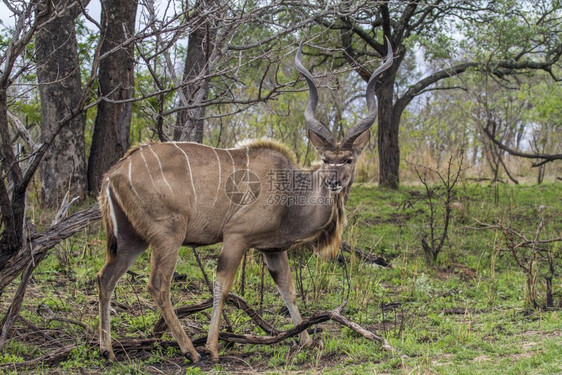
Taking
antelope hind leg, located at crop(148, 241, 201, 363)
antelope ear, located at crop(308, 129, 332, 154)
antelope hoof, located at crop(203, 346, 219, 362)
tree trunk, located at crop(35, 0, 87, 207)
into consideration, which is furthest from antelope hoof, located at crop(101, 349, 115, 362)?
tree trunk, located at crop(35, 0, 87, 207)

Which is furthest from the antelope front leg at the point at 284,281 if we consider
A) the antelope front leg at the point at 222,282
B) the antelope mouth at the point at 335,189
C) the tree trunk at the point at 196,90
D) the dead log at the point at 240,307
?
the tree trunk at the point at 196,90

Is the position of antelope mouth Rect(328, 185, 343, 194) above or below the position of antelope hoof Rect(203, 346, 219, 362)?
above

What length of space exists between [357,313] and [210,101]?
5.65 ft

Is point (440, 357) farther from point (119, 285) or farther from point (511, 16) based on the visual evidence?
point (511, 16)

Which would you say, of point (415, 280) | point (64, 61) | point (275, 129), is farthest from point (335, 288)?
point (275, 129)

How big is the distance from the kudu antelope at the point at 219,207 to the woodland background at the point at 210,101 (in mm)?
317

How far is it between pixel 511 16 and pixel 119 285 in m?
6.31

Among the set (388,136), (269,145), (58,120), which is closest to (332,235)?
(269,145)

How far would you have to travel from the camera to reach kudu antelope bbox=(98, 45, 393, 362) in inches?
145

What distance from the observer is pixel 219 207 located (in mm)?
3916

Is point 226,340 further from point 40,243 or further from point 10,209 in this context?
point 10,209

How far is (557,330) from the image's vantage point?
362cm

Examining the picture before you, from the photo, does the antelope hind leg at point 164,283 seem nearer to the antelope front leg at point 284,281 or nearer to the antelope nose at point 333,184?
the antelope front leg at point 284,281

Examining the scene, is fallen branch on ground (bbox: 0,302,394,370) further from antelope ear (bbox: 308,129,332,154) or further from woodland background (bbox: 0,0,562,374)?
antelope ear (bbox: 308,129,332,154)
